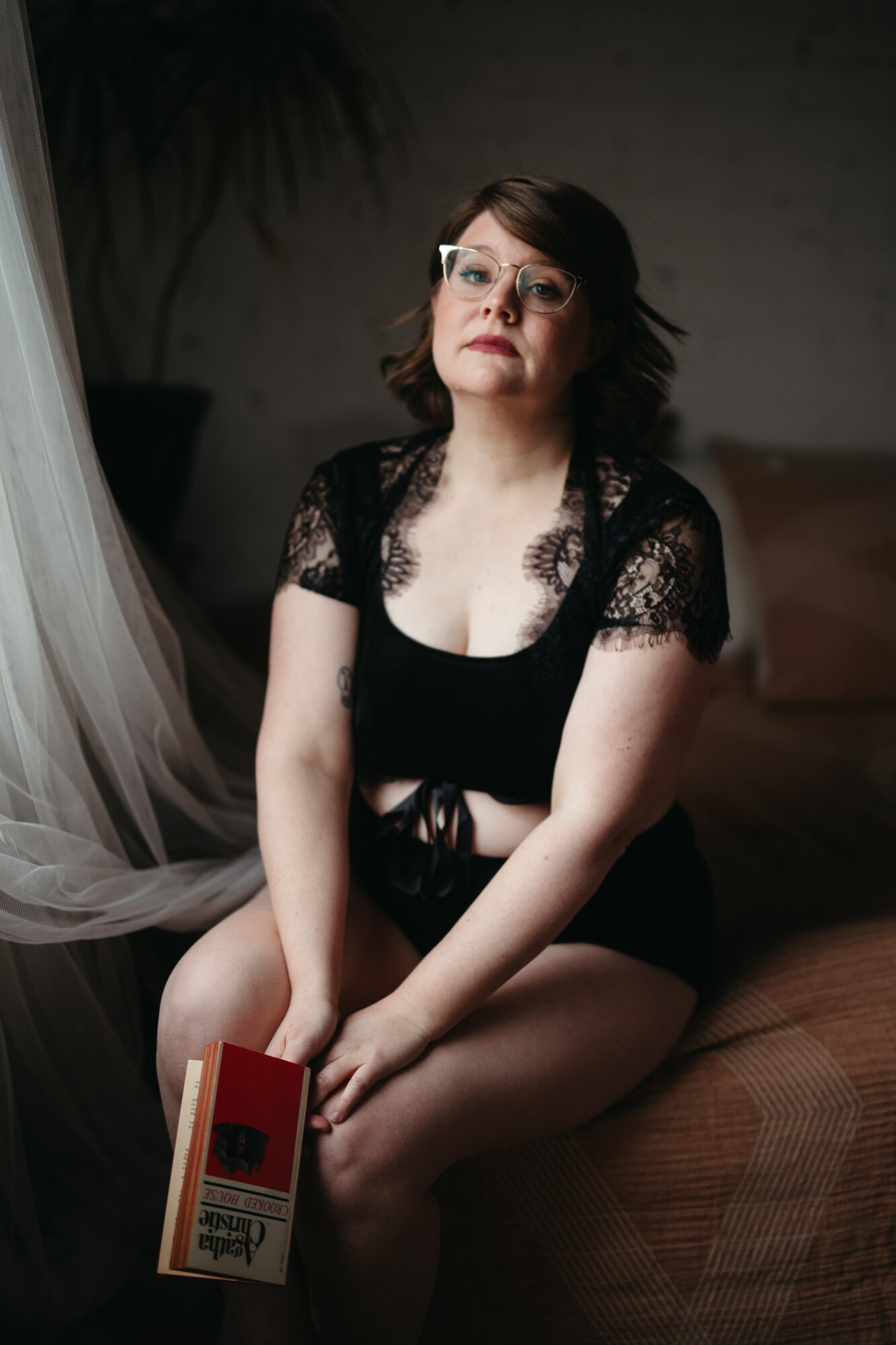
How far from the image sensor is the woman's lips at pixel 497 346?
3.44ft

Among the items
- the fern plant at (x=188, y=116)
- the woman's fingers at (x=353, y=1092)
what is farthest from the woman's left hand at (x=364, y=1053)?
the fern plant at (x=188, y=116)

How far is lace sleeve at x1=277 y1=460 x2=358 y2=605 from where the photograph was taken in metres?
1.18

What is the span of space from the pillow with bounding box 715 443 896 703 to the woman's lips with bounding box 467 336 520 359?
4.25ft

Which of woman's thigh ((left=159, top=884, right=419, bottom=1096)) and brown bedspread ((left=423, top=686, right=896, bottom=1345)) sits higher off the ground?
woman's thigh ((left=159, top=884, right=419, bottom=1096))

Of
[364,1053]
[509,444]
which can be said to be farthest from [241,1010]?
[509,444]

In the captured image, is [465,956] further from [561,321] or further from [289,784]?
[561,321]

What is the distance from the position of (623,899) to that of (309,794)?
393mm

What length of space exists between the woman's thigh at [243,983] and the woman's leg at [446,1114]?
0.14m

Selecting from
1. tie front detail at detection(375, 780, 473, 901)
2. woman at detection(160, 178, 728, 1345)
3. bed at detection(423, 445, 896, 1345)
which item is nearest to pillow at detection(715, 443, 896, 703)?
bed at detection(423, 445, 896, 1345)

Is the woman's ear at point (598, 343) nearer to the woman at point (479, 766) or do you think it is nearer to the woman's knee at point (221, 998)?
the woman at point (479, 766)

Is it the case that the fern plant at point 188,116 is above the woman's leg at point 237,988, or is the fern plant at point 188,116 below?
above

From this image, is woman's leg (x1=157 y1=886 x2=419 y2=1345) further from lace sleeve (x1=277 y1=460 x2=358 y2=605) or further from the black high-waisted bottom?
lace sleeve (x1=277 y1=460 x2=358 y2=605)

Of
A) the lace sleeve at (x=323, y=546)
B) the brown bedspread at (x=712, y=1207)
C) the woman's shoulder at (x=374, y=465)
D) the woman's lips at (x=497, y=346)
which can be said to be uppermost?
the woman's lips at (x=497, y=346)

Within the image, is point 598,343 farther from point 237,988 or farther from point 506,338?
point 237,988
